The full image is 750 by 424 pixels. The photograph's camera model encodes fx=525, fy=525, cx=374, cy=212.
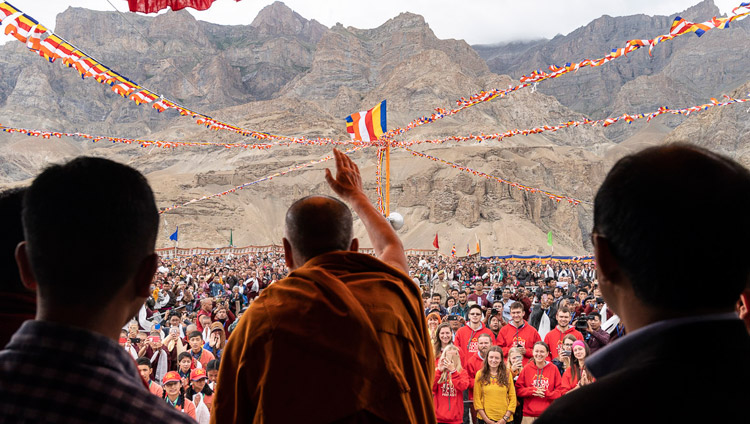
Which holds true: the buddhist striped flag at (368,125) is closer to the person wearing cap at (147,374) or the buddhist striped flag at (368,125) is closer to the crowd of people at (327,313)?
the person wearing cap at (147,374)

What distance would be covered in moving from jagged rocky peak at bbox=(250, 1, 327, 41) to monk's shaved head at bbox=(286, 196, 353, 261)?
192m

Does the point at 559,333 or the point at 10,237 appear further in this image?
the point at 559,333

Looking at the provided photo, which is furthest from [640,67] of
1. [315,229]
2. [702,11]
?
[315,229]

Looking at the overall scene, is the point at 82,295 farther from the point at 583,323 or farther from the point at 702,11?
the point at 702,11

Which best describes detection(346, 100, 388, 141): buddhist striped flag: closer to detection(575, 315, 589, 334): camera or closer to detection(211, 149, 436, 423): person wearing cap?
detection(575, 315, 589, 334): camera

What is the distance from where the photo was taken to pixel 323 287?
194cm

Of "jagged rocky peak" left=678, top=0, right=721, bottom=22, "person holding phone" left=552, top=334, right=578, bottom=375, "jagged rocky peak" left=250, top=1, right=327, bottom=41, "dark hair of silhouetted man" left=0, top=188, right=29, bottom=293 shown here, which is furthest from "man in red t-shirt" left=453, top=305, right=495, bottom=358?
"jagged rocky peak" left=678, top=0, right=721, bottom=22

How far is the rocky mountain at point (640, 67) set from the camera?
140 meters

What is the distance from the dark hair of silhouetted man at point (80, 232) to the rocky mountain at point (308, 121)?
37 centimetres

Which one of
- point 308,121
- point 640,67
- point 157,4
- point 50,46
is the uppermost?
point 640,67

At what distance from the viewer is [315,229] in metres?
2.19

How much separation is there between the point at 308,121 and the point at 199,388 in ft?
304

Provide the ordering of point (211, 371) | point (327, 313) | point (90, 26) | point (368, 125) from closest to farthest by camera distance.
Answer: point (327, 313) → point (211, 371) → point (368, 125) → point (90, 26)

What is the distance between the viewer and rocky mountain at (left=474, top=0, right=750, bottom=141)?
139500mm
